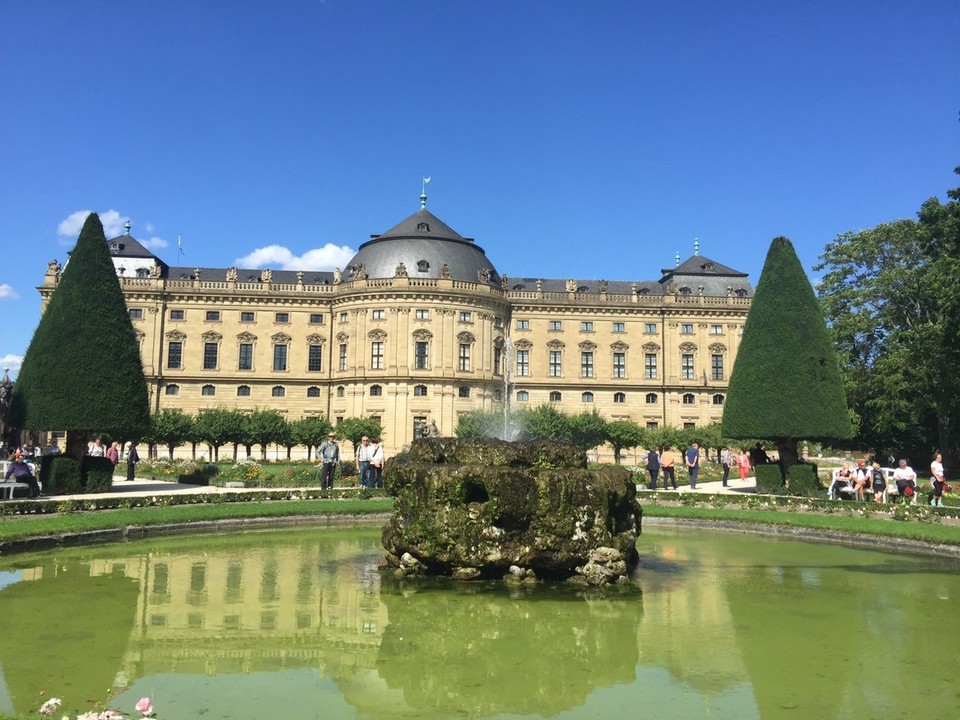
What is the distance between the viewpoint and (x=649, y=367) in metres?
59.3

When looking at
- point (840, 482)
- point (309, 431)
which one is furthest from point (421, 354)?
point (840, 482)

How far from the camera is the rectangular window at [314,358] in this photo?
5675 cm

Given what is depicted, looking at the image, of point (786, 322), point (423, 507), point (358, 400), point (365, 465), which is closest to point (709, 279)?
point (358, 400)

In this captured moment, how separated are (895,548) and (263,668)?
1357cm

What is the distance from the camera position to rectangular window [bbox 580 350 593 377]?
59.0 meters

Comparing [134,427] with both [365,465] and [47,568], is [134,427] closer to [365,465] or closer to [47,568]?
[365,465]

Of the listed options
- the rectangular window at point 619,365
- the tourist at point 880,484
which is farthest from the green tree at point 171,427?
the tourist at point 880,484

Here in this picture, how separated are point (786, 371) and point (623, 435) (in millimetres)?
23824

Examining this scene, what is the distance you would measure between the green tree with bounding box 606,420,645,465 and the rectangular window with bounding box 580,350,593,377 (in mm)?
8783

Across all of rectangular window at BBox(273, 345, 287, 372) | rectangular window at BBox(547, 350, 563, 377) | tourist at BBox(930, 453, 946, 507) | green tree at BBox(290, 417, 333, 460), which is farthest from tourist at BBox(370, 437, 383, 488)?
rectangular window at BBox(547, 350, 563, 377)

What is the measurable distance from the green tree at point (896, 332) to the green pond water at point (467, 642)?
89.1 ft

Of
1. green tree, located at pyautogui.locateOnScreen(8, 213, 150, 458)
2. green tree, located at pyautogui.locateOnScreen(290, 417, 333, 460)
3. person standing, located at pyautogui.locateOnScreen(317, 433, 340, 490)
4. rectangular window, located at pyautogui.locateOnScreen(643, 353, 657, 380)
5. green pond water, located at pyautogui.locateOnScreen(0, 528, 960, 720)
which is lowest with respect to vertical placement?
green pond water, located at pyautogui.locateOnScreen(0, 528, 960, 720)

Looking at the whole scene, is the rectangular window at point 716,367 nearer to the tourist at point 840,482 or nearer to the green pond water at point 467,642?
the tourist at point 840,482

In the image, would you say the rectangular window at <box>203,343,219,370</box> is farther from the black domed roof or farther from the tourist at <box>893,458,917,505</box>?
the tourist at <box>893,458,917,505</box>
